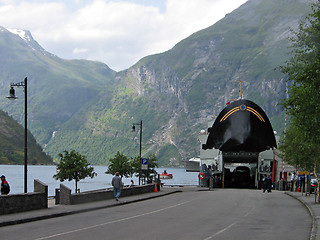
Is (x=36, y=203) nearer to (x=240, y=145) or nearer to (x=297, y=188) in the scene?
(x=240, y=145)

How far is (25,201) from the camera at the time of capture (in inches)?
929

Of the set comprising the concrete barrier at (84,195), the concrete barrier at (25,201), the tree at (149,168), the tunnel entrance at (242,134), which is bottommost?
the tree at (149,168)

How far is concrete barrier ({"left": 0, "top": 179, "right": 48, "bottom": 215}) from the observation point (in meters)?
21.8

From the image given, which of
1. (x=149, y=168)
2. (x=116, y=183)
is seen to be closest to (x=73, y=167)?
(x=149, y=168)

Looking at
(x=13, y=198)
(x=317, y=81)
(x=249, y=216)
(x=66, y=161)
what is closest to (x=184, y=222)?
(x=249, y=216)

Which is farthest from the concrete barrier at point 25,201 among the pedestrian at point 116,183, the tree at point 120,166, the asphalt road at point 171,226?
the tree at point 120,166

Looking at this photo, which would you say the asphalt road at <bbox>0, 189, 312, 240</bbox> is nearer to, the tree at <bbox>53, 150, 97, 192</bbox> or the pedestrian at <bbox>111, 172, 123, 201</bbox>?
the pedestrian at <bbox>111, 172, 123, 201</bbox>

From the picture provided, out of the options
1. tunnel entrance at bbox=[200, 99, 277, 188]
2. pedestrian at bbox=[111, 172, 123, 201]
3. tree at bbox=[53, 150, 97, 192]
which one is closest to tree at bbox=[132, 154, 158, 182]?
tree at bbox=[53, 150, 97, 192]

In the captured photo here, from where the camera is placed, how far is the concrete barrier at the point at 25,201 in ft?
71.6

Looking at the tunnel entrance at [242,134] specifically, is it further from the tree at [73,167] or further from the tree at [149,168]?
the tree at [149,168]

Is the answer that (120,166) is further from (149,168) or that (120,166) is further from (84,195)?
(84,195)

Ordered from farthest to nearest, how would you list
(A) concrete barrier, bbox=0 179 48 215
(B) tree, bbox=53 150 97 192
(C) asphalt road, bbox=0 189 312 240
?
(B) tree, bbox=53 150 97 192, (A) concrete barrier, bbox=0 179 48 215, (C) asphalt road, bbox=0 189 312 240

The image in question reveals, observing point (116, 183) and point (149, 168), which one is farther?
point (149, 168)

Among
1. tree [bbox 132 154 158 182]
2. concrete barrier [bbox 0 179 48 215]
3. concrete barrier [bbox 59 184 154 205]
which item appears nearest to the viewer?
concrete barrier [bbox 0 179 48 215]
